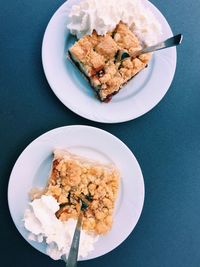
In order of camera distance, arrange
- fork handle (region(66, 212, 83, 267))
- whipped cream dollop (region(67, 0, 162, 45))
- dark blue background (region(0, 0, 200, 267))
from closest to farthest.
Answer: fork handle (region(66, 212, 83, 267))
whipped cream dollop (region(67, 0, 162, 45))
dark blue background (region(0, 0, 200, 267))

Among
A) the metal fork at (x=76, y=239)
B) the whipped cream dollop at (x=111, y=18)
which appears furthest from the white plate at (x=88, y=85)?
the metal fork at (x=76, y=239)

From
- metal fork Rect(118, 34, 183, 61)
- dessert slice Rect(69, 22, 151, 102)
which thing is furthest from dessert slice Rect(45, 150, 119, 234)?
metal fork Rect(118, 34, 183, 61)

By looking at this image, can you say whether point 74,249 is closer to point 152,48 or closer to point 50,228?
point 50,228

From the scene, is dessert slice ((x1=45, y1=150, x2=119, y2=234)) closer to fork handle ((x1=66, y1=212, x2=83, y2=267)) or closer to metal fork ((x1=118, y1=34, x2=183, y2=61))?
fork handle ((x1=66, y1=212, x2=83, y2=267))

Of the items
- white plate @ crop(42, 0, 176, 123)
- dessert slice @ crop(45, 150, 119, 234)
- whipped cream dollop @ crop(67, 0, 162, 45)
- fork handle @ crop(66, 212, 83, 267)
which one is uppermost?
whipped cream dollop @ crop(67, 0, 162, 45)

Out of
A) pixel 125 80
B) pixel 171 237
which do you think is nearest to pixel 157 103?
pixel 125 80

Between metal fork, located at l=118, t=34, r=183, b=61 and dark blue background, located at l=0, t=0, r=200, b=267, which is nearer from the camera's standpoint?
metal fork, located at l=118, t=34, r=183, b=61

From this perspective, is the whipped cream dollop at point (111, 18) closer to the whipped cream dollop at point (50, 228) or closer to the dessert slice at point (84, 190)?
the dessert slice at point (84, 190)

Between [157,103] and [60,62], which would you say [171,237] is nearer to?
[157,103]
